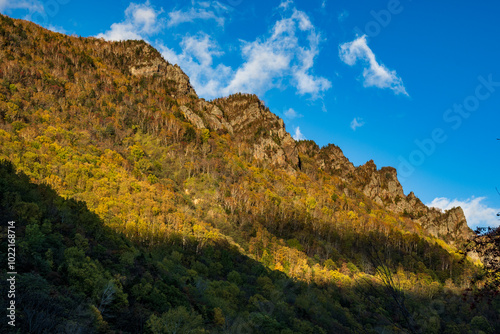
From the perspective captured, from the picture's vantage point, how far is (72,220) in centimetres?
5750

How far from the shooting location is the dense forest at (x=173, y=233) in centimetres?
3159

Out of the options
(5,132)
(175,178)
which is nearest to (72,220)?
(5,132)

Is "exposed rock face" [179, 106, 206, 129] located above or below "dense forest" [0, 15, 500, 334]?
above

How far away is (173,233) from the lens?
3442 inches

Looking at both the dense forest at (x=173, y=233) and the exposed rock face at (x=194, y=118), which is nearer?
the dense forest at (x=173, y=233)

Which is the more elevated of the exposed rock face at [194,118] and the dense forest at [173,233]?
the exposed rock face at [194,118]

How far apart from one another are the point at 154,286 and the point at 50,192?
150 ft

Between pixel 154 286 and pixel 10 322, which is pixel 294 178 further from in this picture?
pixel 10 322

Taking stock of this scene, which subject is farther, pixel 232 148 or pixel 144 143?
pixel 232 148

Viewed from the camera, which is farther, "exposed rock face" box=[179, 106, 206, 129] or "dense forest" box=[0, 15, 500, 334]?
"exposed rock face" box=[179, 106, 206, 129]

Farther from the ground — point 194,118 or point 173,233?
point 194,118

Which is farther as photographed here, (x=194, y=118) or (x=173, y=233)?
(x=194, y=118)

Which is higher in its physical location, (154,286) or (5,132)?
(5,132)

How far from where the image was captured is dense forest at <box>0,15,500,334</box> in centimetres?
3159
